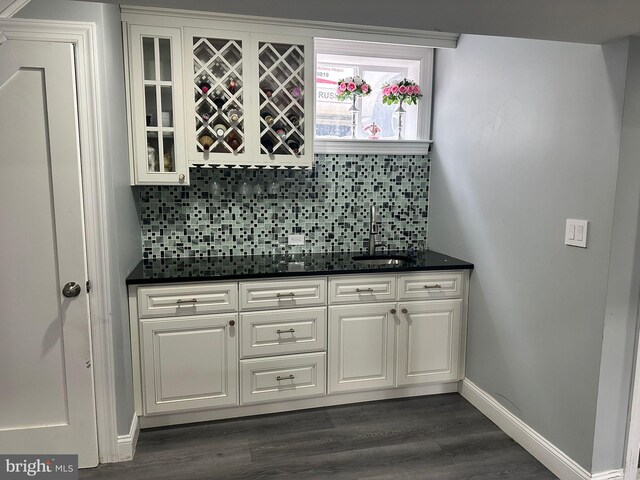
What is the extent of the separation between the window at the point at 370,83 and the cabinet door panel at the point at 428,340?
124 centimetres

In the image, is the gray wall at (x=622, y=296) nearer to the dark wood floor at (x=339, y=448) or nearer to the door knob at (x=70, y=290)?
the dark wood floor at (x=339, y=448)

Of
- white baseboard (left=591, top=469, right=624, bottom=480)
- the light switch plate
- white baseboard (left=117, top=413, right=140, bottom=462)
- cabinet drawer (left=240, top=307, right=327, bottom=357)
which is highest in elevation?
the light switch plate

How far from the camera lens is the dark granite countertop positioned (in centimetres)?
243

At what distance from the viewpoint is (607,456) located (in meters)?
1.95

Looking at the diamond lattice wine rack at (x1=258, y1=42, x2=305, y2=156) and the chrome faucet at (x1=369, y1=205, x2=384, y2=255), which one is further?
the chrome faucet at (x1=369, y1=205, x2=384, y2=255)

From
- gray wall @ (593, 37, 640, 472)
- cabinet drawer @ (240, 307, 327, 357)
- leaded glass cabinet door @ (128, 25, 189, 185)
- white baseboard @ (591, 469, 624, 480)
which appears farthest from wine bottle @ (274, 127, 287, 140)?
white baseboard @ (591, 469, 624, 480)

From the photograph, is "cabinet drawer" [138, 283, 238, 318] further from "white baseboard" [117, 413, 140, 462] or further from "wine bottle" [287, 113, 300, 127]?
"wine bottle" [287, 113, 300, 127]

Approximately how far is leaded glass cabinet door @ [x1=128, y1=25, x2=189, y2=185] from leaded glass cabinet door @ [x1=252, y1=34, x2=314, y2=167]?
1.46 ft

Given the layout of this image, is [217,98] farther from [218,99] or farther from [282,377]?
[282,377]

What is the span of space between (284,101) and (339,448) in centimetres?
204

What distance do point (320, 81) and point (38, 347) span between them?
93.2 inches

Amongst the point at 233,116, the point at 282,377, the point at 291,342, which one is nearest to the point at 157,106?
the point at 233,116

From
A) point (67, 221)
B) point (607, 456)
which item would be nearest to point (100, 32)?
point (67, 221)

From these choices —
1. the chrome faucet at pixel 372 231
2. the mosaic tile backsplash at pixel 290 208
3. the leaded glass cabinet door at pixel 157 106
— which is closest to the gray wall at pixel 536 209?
the mosaic tile backsplash at pixel 290 208
